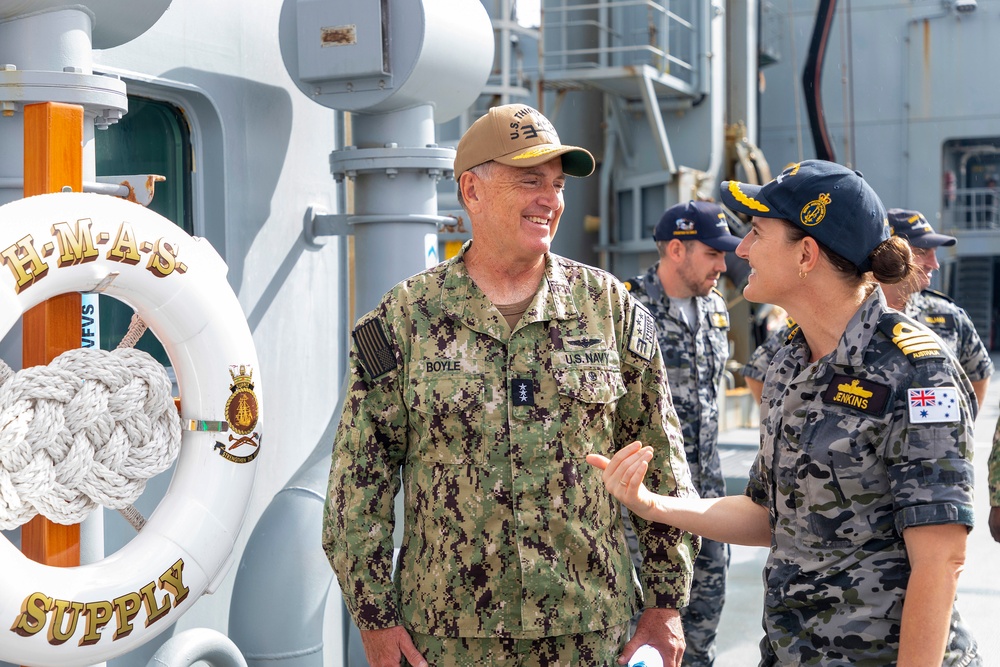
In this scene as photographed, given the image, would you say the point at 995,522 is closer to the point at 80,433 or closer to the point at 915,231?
the point at 915,231

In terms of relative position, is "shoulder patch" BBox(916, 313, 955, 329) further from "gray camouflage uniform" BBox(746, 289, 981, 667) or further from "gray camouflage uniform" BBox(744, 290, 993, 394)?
"gray camouflage uniform" BBox(746, 289, 981, 667)

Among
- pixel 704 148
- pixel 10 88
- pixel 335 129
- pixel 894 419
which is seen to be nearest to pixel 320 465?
pixel 335 129

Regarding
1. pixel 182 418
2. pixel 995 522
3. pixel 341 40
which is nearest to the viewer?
pixel 182 418

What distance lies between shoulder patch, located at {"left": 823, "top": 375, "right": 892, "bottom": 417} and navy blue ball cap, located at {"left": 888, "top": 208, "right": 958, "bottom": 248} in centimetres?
252

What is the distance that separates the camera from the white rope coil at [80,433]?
2.00 meters

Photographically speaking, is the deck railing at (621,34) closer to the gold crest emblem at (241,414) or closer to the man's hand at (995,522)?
the man's hand at (995,522)

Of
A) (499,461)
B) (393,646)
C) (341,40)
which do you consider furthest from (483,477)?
(341,40)

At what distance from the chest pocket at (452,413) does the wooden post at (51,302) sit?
27.5 inches

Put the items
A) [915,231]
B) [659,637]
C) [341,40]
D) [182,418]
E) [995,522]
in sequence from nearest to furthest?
[659,637] → [182,418] → [995,522] → [341,40] → [915,231]

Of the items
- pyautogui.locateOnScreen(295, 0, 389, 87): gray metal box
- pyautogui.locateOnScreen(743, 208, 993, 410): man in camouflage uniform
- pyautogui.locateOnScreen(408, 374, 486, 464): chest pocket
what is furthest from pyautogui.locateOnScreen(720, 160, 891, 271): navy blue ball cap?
pyautogui.locateOnScreen(743, 208, 993, 410): man in camouflage uniform

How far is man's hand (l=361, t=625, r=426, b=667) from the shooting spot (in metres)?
2.12

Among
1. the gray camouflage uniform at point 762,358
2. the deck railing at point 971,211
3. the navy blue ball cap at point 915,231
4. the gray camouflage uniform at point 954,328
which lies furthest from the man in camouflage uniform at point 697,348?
the deck railing at point 971,211

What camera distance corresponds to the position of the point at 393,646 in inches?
83.7

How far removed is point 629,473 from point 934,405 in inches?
20.4
